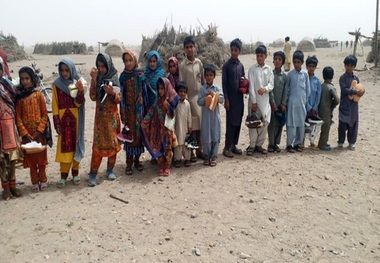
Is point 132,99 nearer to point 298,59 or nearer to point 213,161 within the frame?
point 213,161

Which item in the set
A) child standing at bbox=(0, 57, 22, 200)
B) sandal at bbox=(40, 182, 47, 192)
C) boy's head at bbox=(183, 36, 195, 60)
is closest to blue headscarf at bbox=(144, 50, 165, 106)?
boy's head at bbox=(183, 36, 195, 60)

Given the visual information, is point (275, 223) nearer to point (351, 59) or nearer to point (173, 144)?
point (173, 144)

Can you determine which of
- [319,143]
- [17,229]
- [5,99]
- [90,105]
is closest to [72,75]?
[5,99]

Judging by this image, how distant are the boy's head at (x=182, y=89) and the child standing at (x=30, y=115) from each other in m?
1.76

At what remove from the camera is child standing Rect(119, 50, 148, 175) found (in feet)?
14.6

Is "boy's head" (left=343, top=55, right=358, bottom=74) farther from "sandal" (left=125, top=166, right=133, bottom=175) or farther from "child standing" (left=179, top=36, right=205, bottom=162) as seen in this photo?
"sandal" (left=125, top=166, right=133, bottom=175)

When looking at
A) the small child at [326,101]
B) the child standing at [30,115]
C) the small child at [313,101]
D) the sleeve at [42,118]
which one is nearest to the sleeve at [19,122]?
the child standing at [30,115]

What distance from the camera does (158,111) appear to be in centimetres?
456

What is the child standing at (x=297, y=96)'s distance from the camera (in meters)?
5.24

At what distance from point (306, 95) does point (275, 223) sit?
2.60 meters

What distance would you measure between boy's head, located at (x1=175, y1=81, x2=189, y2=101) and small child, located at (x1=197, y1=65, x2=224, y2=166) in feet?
0.89

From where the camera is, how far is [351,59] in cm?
541

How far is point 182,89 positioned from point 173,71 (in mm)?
323

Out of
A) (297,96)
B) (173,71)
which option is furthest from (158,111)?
(297,96)
